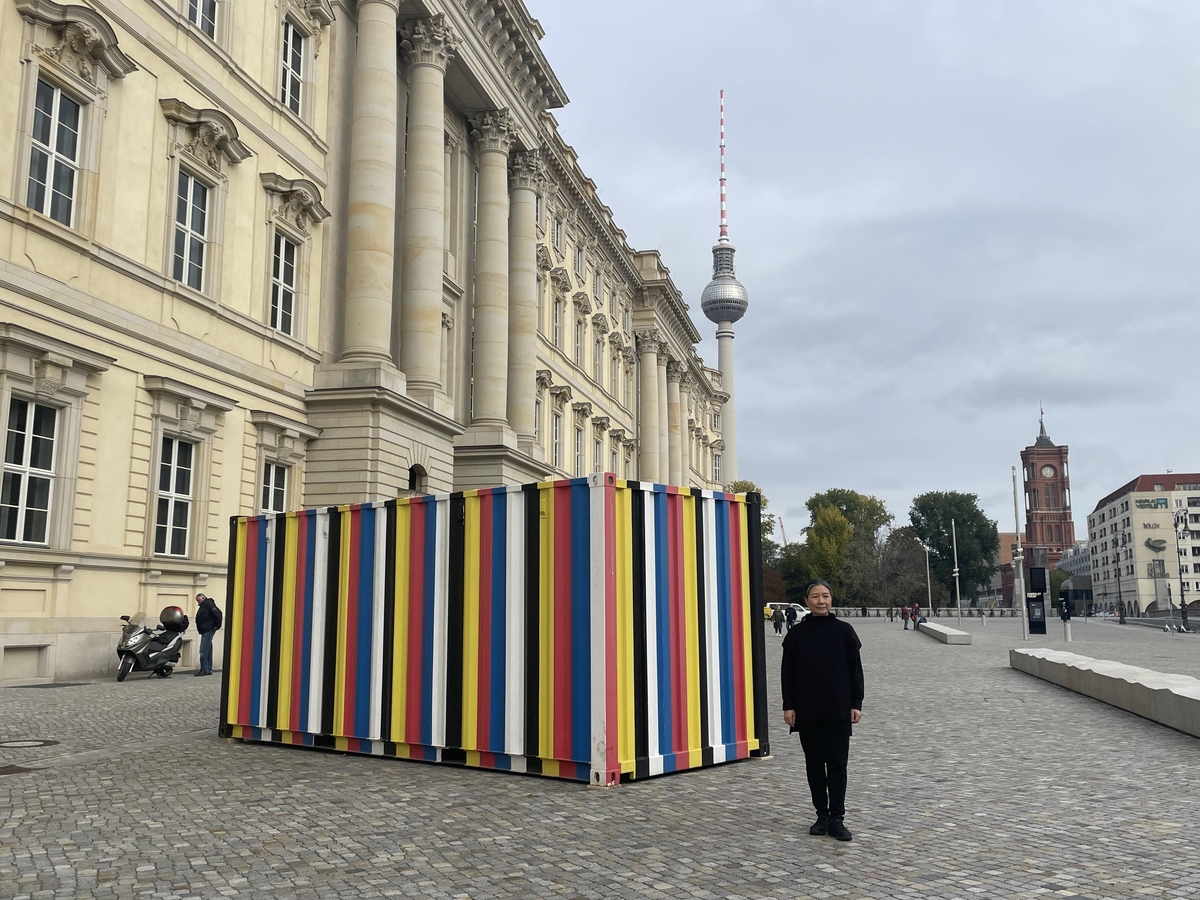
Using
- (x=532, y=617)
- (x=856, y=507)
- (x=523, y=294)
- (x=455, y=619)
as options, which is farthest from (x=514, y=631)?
(x=856, y=507)

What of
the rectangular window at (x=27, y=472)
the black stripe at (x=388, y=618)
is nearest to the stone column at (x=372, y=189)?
the rectangular window at (x=27, y=472)

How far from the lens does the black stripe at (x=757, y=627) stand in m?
10.2

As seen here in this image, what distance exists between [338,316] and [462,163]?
11895 mm

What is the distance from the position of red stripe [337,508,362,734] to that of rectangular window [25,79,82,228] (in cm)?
1034

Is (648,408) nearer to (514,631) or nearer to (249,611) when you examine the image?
(249,611)

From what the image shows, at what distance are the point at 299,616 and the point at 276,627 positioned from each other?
447 mm

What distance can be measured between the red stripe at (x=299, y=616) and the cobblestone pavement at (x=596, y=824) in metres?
0.56

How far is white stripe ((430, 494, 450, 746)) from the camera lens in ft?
31.4

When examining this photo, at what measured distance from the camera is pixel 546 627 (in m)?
9.01

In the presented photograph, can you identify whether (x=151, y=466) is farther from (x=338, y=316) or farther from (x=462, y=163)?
(x=462, y=163)

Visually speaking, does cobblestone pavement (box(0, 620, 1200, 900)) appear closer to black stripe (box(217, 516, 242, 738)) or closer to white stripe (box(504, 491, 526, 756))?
white stripe (box(504, 491, 526, 756))

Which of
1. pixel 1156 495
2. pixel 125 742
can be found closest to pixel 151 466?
pixel 125 742

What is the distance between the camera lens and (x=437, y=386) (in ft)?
95.7

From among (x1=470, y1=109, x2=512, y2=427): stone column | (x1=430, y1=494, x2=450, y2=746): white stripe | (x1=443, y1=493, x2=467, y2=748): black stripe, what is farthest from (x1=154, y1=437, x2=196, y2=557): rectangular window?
(x1=470, y1=109, x2=512, y2=427): stone column
